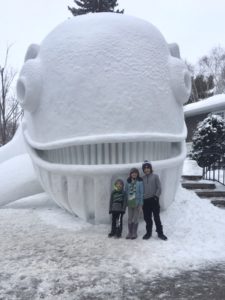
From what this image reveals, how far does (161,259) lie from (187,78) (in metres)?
3.34

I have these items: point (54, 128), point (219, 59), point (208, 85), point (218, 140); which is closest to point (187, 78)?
point (54, 128)

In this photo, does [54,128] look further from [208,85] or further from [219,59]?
[219,59]

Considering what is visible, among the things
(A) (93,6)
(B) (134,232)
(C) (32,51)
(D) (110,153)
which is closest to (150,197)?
(B) (134,232)

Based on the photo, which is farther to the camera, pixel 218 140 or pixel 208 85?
pixel 208 85

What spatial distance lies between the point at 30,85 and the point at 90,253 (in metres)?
3.02

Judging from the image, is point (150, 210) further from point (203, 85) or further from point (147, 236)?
point (203, 85)

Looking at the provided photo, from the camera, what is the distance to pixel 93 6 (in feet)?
75.6

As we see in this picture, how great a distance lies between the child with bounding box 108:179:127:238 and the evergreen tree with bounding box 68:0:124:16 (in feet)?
60.5

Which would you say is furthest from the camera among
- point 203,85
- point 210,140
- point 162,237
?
point 203,85

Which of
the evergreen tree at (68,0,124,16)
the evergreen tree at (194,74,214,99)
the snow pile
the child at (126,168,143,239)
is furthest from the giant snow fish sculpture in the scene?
the evergreen tree at (194,74,214,99)

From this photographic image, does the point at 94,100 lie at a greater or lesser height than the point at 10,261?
greater

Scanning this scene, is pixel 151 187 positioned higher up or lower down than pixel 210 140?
higher up

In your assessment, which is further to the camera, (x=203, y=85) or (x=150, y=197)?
(x=203, y=85)

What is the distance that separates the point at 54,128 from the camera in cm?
657
